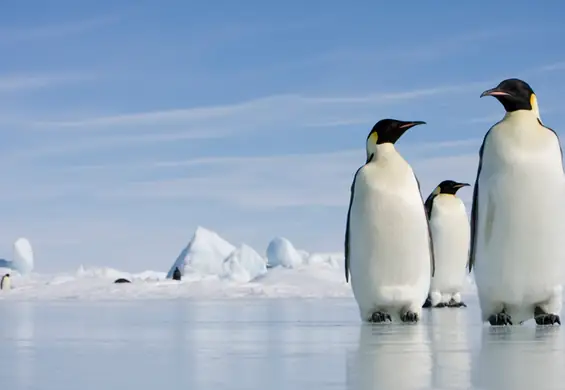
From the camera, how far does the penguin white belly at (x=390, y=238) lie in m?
7.85

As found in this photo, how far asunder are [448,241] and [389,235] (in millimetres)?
5629

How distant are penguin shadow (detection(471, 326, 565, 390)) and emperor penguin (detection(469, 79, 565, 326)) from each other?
931 millimetres

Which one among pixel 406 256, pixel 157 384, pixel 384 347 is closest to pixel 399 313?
pixel 406 256

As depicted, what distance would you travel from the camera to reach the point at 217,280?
29094 millimetres

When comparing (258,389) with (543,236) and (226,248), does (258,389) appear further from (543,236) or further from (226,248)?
(226,248)

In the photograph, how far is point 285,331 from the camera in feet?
23.5

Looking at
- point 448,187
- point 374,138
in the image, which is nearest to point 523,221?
point 374,138

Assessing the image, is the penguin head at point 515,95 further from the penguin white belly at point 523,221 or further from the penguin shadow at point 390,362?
the penguin shadow at point 390,362

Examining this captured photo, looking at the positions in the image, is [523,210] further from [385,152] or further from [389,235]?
[385,152]

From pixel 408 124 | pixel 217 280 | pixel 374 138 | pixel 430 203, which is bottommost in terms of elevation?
pixel 217 280

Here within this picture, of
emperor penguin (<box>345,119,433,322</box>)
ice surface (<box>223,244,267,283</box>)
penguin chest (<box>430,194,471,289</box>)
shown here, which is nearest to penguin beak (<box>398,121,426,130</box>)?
emperor penguin (<box>345,119,433,322</box>)

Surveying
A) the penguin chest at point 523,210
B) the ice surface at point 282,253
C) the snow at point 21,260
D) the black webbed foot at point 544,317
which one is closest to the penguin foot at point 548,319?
the black webbed foot at point 544,317

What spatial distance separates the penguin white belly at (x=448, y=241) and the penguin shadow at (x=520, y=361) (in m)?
7.06

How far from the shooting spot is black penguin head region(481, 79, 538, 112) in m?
7.20
